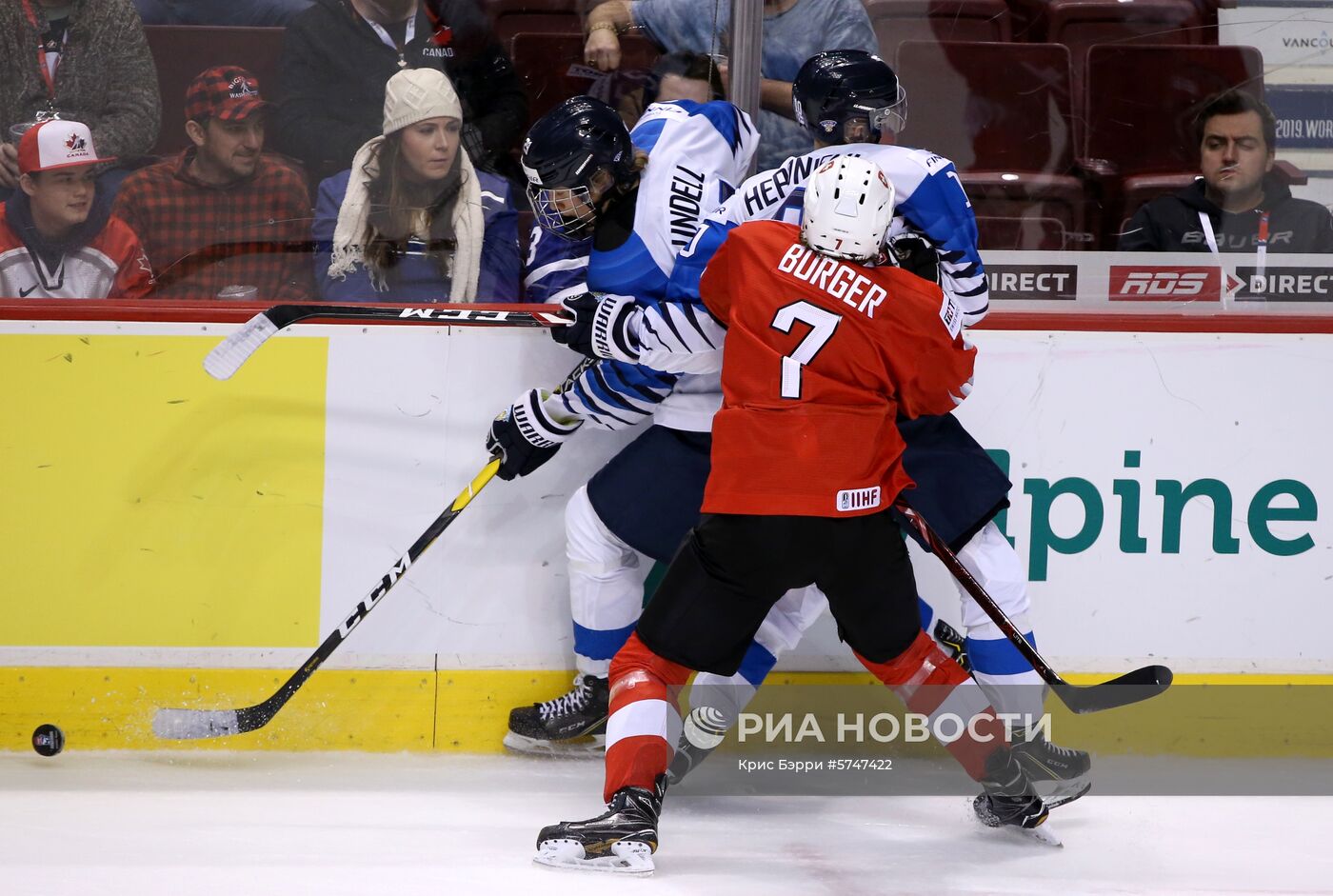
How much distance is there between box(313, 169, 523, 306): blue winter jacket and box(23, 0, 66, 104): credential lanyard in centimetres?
58

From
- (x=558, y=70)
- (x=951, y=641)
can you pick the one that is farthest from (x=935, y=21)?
(x=951, y=641)

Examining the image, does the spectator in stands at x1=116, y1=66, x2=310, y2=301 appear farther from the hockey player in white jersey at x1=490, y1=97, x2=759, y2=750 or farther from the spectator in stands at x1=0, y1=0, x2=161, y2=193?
the hockey player in white jersey at x1=490, y1=97, x2=759, y2=750

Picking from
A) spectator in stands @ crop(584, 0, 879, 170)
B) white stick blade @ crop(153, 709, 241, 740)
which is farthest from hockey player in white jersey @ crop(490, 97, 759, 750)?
white stick blade @ crop(153, 709, 241, 740)

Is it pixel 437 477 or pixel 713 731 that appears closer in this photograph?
pixel 713 731

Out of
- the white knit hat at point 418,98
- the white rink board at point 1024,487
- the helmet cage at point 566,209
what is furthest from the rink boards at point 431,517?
the white knit hat at point 418,98

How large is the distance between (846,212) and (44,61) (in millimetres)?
1757

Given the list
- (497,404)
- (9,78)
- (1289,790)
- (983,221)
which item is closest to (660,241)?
(497,404)

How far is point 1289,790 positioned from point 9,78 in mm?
3000

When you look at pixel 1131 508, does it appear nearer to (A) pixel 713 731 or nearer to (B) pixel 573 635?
(A) pixel 713 731

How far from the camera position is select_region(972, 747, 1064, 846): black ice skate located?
259 cm

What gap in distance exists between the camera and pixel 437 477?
3.05 m

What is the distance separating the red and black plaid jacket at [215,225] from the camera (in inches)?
118

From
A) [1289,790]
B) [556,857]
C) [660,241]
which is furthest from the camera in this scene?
[1289,790]

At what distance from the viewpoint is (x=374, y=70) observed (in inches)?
117
